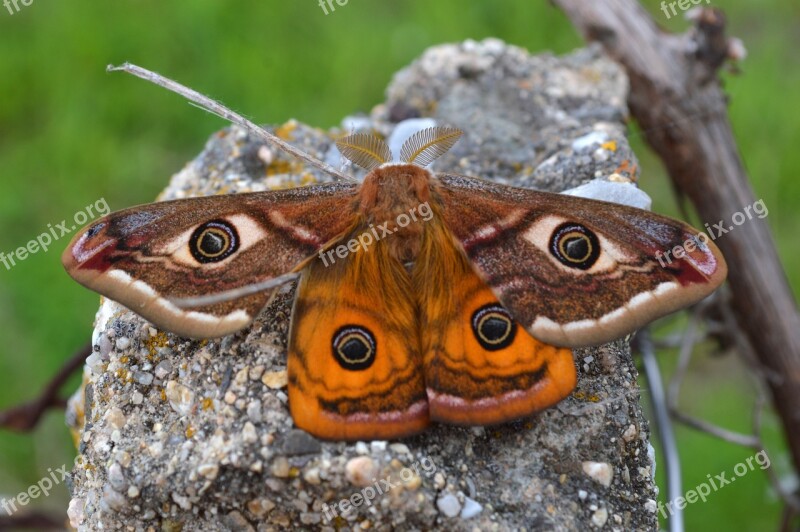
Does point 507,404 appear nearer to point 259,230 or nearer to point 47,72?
point 259,230

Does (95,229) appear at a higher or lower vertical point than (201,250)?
higher

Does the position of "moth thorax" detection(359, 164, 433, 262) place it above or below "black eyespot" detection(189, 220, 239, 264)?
below

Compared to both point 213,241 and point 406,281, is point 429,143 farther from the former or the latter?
point 213,241
